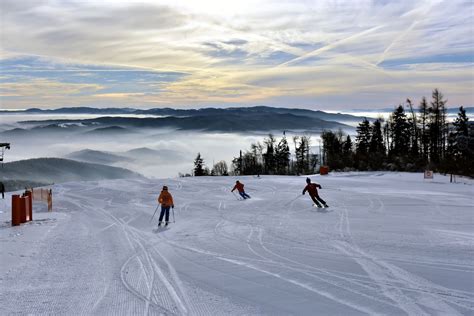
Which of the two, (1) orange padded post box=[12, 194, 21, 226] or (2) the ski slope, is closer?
(2) the ski slope

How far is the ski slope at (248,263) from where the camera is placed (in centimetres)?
779

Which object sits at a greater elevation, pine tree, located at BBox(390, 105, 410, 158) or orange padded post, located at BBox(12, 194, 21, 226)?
pine tree, located at BBox(390, 105, 410, 158)

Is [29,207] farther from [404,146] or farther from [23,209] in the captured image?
[404,146]

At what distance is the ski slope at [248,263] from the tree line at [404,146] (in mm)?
35370

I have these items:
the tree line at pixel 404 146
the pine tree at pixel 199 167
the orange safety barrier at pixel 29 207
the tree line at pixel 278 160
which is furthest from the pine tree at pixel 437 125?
the orange safety barrier at pixel 29 207

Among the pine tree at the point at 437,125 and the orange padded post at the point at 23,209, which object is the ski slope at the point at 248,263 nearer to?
the orange padded post at the point at 23,209

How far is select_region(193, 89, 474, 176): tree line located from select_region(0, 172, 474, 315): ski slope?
35370 millimetres

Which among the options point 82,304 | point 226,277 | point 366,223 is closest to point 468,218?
point 366,223

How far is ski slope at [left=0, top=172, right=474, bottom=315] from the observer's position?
7789 mm

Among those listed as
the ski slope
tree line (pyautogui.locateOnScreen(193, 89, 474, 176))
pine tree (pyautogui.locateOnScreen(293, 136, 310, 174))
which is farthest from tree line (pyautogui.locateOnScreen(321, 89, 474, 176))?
the ski slope

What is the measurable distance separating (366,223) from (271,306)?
10.2 meters

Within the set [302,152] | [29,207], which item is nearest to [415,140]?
[302,152]

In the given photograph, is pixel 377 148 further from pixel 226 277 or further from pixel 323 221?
pixel 226 277

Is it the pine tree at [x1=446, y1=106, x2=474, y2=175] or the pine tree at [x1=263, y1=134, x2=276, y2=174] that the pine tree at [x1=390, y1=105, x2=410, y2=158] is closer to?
the pine tree at [x1=446, y1=106, x2=474, y2=175]
